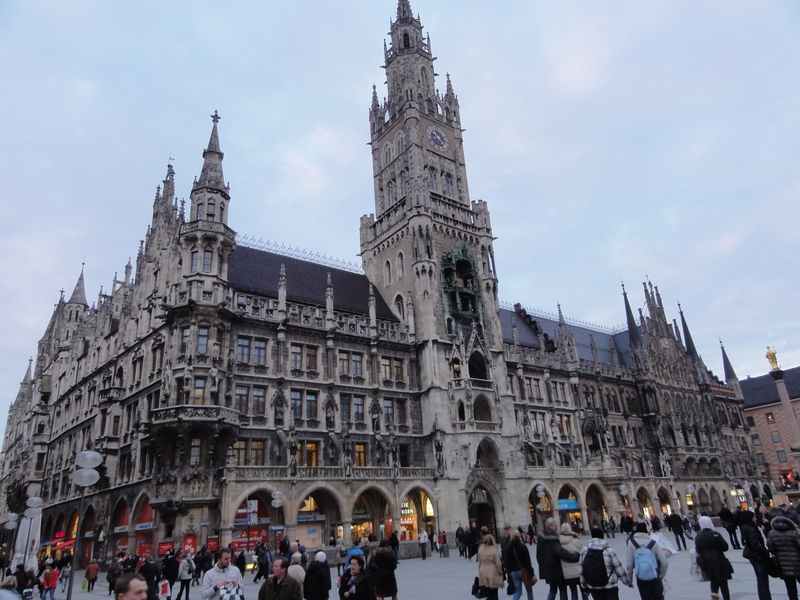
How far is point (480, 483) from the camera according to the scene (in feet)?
140

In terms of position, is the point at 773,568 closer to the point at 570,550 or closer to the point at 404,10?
the point at 570,550

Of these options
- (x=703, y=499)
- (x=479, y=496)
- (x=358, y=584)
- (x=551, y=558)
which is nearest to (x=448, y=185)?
(x=479, y=496)

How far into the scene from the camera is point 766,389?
A: 84.4 meters

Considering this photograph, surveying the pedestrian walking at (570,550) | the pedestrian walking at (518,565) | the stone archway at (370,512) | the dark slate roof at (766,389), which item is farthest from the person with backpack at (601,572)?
the dark slate roof at (766,389)

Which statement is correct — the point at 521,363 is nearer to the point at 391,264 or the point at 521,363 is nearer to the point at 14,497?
the point at 391,264

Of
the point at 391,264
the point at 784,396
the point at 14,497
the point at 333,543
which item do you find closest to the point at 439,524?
the point at 333,543

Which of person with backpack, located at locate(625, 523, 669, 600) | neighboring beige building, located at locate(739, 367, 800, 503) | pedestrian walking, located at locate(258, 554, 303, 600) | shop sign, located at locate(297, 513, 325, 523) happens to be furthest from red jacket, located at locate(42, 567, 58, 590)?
neighboring beige building, located at locate(739, 367, 800, 503)

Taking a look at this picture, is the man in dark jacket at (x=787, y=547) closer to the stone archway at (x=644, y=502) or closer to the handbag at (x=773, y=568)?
the handbag at (x=773, y=568)

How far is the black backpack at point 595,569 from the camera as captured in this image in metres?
8.86

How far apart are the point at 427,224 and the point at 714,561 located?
1570 inches

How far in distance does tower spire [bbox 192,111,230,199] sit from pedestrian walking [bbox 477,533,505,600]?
33.8 m

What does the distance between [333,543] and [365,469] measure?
6925mm

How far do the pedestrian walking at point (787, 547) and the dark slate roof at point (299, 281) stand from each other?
115 ft

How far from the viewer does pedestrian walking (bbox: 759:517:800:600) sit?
30.9 feet
